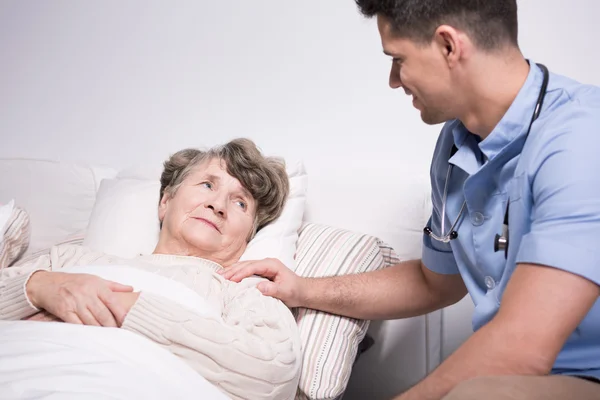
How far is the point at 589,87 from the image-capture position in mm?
1348

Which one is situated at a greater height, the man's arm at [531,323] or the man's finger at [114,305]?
the man's arm at [531,323]

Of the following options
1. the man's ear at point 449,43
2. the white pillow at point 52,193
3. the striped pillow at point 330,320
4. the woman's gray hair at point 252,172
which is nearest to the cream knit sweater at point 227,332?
the striped pillow at point 330,320

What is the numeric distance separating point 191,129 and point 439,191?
4.34 feet

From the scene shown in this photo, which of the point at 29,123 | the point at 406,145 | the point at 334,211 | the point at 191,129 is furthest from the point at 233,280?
the point at 29,123

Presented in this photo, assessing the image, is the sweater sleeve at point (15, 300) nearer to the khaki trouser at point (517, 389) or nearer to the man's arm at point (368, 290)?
the man's arm at point (368, 290)

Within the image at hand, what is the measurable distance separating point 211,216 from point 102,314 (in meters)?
0.53

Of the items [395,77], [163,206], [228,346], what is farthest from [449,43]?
[163,206]

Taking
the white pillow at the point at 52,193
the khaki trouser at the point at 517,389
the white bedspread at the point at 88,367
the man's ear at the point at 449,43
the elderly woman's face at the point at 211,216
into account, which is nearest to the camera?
the khaki trouser at the point at 517,389

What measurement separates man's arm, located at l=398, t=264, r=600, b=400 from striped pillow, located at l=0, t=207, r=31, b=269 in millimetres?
1725

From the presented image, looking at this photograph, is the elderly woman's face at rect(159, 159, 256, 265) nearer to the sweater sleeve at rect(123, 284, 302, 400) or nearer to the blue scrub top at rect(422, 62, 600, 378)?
the sweater sleeve at rect(123, 284, 302, 400)

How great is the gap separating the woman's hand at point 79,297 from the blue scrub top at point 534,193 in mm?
831

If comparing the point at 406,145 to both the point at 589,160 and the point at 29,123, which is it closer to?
the point at 589,160

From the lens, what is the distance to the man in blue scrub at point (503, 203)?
44.0 inches

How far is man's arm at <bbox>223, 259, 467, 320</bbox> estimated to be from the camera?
1755 millimetres
